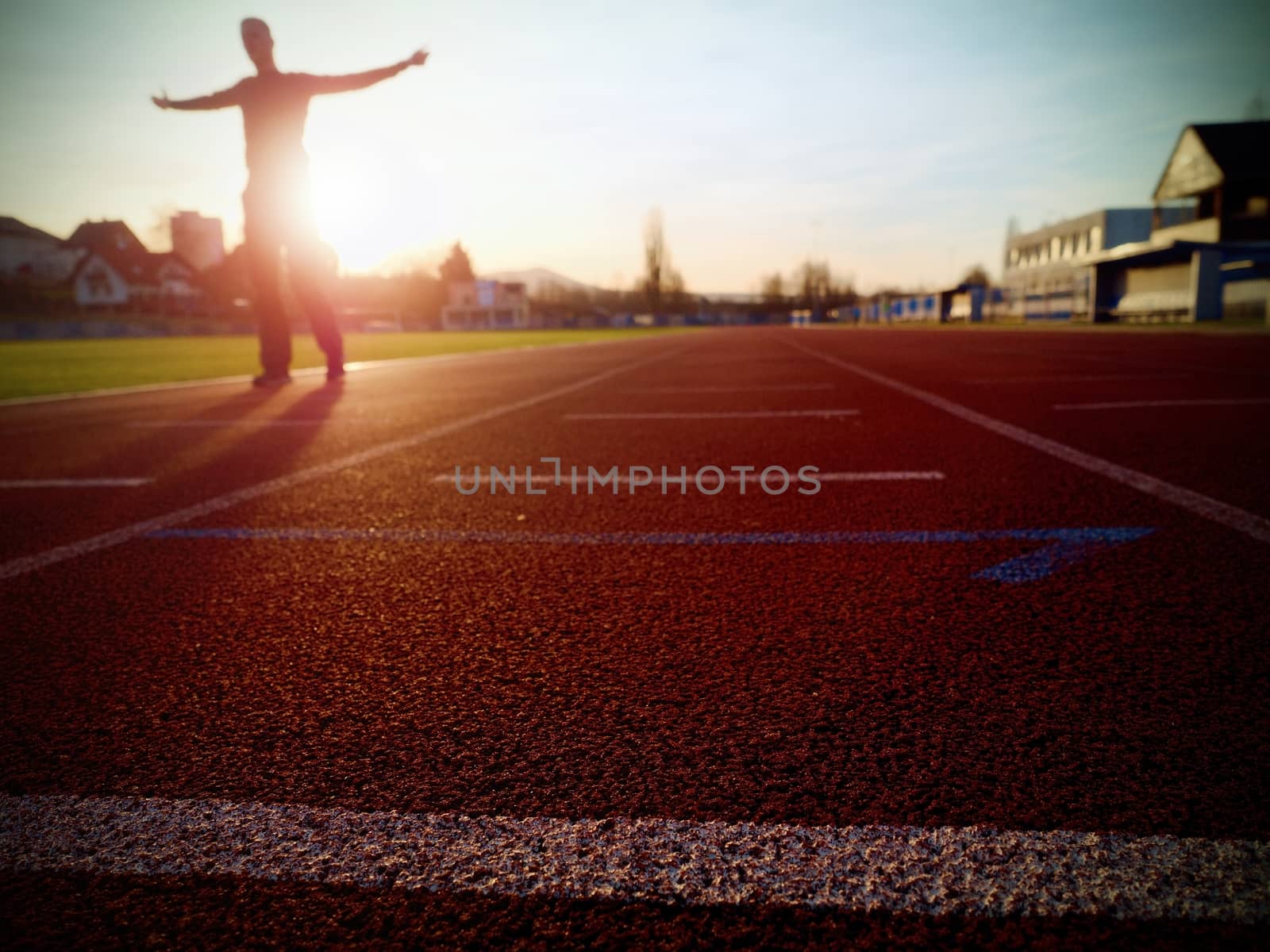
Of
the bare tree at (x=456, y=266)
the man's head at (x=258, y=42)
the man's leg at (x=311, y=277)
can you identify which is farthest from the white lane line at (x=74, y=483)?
the bare tree at (x=456, y=266)

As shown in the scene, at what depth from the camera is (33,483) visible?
3902 millimetres

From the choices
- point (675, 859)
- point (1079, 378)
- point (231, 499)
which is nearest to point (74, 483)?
point (231, 499)

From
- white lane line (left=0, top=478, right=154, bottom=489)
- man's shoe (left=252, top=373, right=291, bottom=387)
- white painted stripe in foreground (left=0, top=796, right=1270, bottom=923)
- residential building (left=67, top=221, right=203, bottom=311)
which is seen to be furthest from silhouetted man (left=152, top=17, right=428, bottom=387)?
residential building (left=67, top=221, right=203, bottom=311)

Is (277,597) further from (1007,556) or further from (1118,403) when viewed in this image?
(1118,403)

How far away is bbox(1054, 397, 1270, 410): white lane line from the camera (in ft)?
18.8

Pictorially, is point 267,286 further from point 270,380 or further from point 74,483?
point 74,483

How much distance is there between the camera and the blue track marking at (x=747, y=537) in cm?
236

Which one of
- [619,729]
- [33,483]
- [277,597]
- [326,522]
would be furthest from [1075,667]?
[33,483]

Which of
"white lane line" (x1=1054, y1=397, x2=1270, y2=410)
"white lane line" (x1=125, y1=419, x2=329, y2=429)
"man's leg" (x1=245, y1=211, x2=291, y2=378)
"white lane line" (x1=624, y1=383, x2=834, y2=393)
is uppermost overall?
"man's leg" (x1=245, y1=211, x2=291, y2=378)

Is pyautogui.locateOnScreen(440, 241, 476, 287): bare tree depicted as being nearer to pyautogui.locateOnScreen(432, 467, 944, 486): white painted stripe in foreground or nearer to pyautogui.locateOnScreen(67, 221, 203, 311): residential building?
pyautogui.locateOnScreen(67, 221, 203, 311): residential building

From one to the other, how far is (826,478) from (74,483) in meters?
3.82

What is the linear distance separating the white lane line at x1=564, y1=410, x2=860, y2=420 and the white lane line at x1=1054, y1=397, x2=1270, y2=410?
1.68 m

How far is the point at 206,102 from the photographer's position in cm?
764

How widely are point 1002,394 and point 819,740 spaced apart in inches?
252
